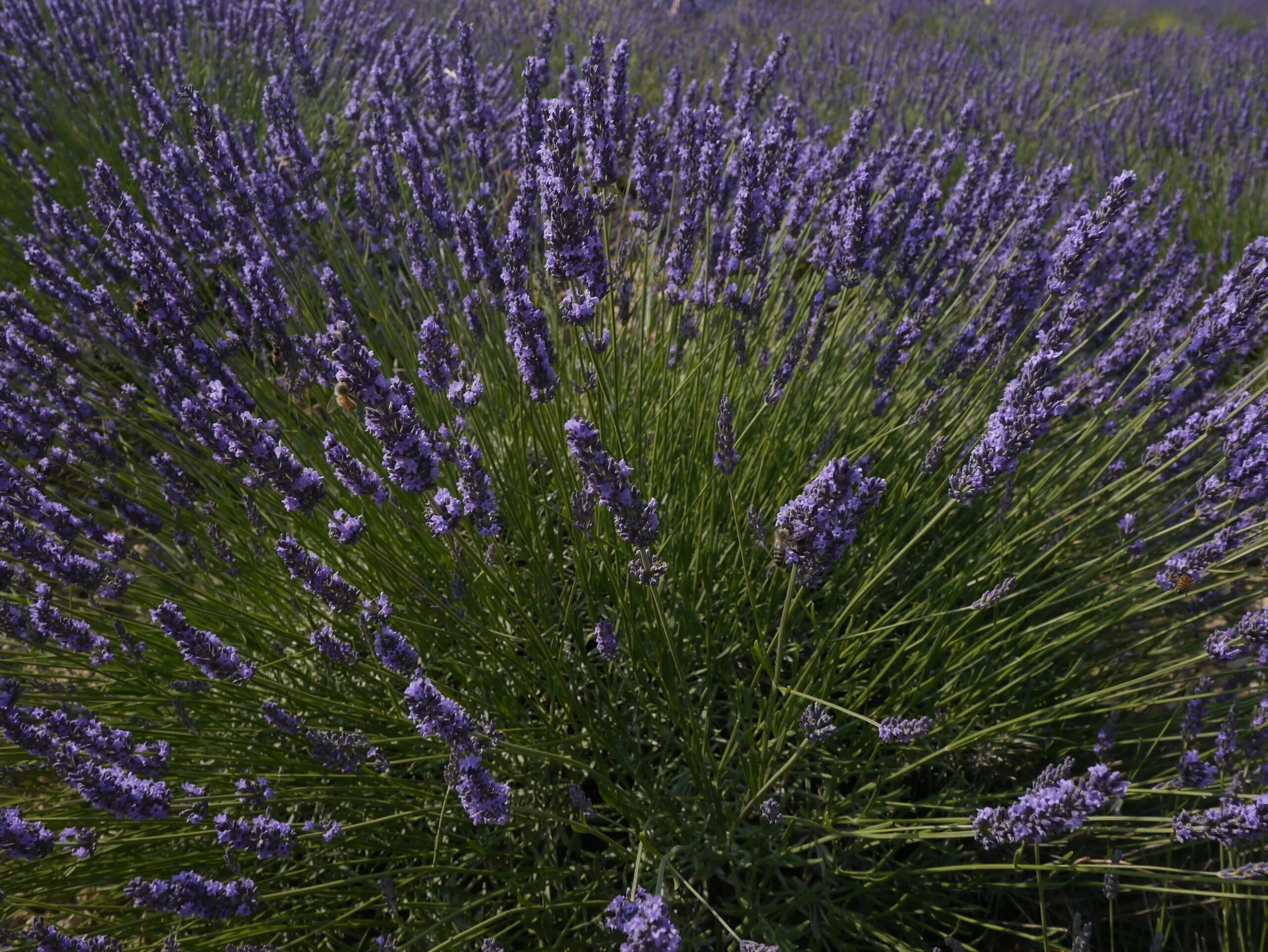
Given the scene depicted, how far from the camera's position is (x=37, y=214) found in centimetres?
281

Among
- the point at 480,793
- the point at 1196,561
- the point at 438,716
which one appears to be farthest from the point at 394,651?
the point at 1196,561

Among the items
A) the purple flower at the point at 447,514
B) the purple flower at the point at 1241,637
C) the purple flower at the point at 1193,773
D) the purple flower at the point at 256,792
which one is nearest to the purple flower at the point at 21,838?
the purple flower at the point at 256,792

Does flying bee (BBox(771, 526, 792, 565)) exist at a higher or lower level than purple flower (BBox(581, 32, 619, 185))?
lower

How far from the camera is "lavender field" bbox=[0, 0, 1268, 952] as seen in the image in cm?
142

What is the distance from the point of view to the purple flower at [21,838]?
1165 millimetres

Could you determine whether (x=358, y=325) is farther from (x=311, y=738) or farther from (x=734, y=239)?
(x=311, y=738)

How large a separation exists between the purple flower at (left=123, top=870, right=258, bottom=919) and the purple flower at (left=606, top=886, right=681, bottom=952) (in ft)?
2.28

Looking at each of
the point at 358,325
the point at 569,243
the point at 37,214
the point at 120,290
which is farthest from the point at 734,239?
the point at 37,214

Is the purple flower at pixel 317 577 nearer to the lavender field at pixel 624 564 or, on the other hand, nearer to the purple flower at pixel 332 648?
the lavender field at pixel 624 564

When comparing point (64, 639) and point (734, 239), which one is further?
point (734, 239)

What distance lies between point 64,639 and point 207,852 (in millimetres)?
576

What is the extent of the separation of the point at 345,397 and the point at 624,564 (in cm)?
90

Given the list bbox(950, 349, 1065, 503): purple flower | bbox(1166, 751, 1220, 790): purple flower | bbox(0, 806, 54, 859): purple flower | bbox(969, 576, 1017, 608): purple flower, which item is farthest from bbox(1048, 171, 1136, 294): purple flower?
bbox(0, 806, 54, 859): purple flower

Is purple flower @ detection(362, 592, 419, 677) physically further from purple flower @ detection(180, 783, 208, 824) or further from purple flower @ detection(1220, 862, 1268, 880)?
purple flower @ detection(1220, 862, 1268, 880)
